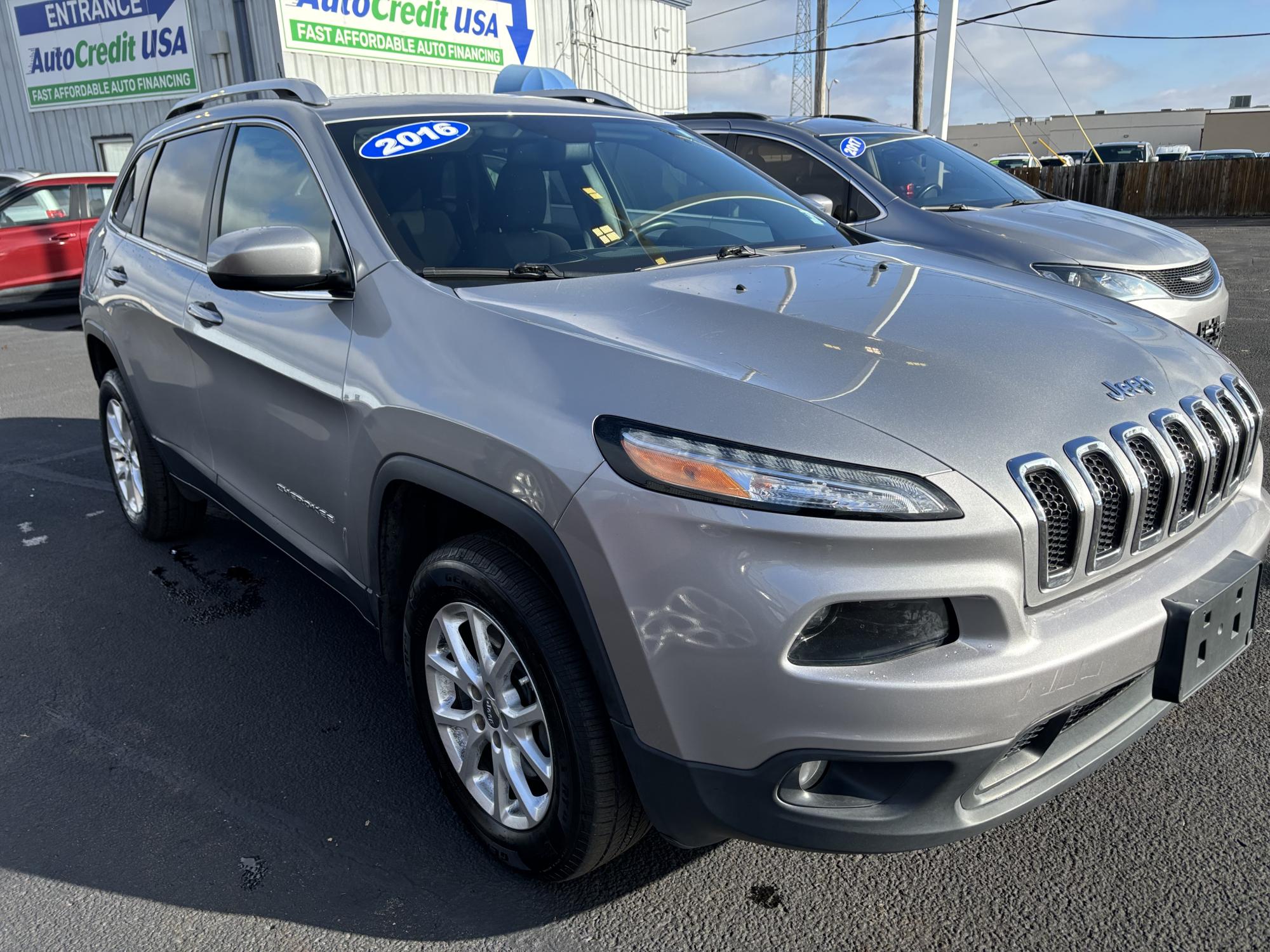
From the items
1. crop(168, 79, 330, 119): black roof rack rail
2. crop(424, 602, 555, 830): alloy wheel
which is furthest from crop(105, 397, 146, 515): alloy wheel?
crop(424, 602, 555, 830): alloy wheel

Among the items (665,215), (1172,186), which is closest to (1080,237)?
(665,215)

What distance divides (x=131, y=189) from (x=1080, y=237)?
16.0 ft

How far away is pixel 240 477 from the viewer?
3.21 m

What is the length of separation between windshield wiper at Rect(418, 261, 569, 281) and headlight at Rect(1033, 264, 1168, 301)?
11.9 ft

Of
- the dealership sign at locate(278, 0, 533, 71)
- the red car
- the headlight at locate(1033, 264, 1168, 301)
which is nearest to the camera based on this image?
the headlight at locate(1033, 264, 1168, 301)

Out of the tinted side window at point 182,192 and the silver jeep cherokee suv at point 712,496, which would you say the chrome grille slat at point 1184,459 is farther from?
the tinted side window at point 182,192

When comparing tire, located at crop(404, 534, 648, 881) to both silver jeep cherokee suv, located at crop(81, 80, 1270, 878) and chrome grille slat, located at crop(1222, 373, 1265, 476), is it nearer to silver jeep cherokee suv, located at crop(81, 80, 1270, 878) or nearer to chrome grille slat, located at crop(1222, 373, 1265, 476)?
silver jeep cherokee suv, located at crop(81, 80, 1270, 878)

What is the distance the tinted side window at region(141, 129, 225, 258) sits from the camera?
11.5 feet

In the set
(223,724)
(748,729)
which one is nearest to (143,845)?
(223,724)

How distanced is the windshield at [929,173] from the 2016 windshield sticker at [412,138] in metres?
4.15

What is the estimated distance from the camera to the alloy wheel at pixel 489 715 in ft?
6.91

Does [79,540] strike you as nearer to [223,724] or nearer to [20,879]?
[223,724]

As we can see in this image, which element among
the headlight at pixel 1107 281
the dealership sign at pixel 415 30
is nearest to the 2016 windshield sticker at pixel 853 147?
the headlight at pixel 1107 281

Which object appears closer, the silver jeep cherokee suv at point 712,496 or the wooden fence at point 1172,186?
the silver jeep cherokee suv at point 712,496
